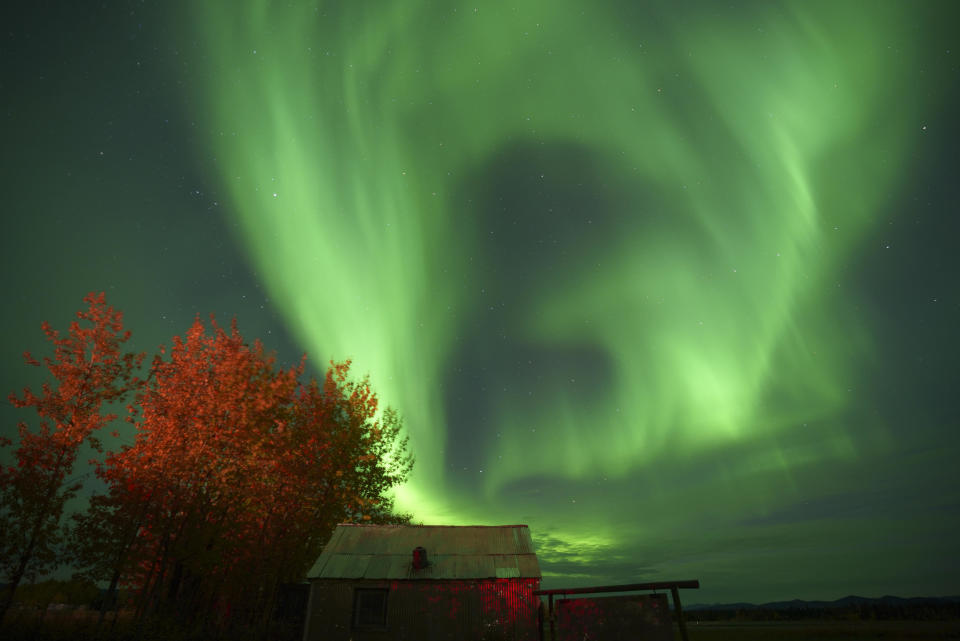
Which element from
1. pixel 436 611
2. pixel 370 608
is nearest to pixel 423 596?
pixel 436 611

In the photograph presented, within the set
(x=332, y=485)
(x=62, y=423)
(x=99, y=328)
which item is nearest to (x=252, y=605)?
(x=332, y=485)

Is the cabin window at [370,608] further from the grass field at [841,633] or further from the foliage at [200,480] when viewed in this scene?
the grass field at [841,633]

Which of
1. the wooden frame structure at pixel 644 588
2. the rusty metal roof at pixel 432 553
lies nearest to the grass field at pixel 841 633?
the rusty metal roof at pixel 432 553

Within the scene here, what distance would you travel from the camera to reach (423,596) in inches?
775

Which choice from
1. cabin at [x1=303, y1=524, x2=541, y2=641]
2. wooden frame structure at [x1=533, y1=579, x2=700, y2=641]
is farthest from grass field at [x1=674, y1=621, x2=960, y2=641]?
wooden frame structure at [x1=533, y1=579, x2=700, y2=641]

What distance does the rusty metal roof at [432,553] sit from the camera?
2023cm

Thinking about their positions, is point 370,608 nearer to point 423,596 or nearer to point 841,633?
point 423,596

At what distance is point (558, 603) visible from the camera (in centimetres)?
1670

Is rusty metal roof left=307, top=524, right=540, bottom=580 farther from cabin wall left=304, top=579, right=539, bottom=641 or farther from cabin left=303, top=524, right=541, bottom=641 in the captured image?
cabin wall left=304, top=579, right=539, bottom=641

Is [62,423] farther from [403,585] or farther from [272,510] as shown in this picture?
[403,585]

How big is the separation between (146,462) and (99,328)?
5611 mm

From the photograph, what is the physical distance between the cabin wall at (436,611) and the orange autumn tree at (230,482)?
4098mm

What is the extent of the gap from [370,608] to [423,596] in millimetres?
2303

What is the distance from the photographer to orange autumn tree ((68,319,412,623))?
18.3 metres
